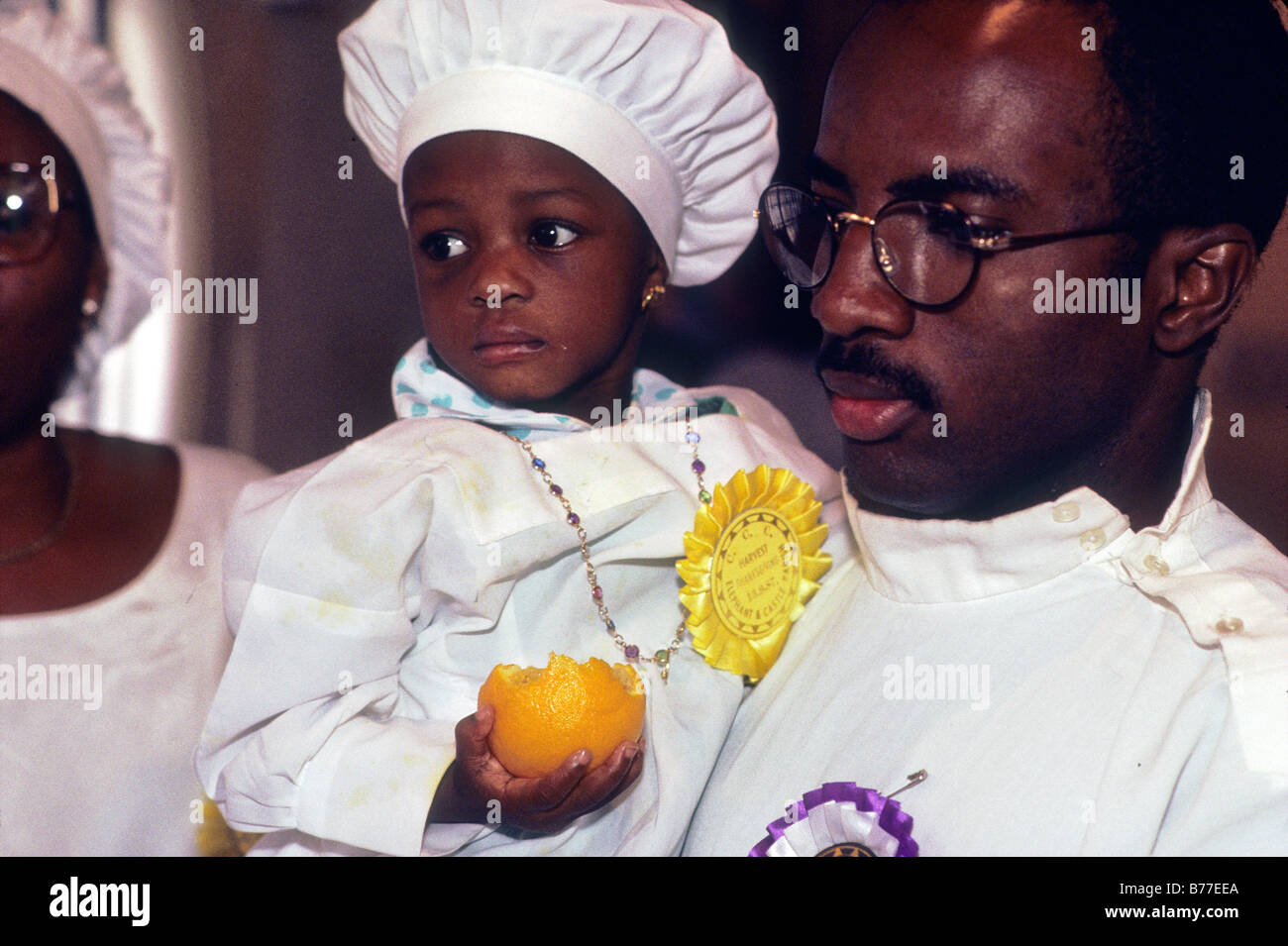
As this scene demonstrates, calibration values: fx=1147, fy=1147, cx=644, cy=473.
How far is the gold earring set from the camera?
197 cm

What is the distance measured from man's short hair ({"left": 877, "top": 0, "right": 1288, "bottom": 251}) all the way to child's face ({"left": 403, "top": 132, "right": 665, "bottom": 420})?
2.49 ft

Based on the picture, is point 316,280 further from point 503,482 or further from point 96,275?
point 503,482

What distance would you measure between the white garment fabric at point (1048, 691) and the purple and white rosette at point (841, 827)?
0.04m

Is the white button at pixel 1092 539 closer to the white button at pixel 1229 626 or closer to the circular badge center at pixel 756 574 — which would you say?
the white button at pixel 1229 626

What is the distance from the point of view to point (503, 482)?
1585 millimetres

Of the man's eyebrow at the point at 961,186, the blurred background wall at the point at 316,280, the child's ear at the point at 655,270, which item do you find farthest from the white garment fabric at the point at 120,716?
the man's eyebrow at the point at 961,186

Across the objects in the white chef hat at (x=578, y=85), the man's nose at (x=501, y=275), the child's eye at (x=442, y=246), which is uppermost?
the white chef hat at (x=578, y=85)

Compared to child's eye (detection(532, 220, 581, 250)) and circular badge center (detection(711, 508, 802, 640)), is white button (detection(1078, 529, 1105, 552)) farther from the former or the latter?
child's eye (detection(532, 220, 581, 250))

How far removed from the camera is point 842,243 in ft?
4.64

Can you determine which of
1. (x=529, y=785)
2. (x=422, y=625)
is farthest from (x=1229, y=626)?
(x=422, y=625)

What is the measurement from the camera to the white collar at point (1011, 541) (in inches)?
53.6

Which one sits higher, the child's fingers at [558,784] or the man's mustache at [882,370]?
the man's mustache at [882,370]
